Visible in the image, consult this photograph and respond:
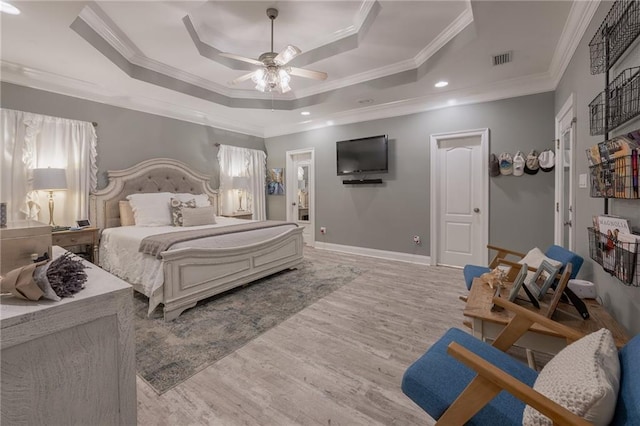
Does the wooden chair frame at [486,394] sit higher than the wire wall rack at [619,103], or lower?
lower

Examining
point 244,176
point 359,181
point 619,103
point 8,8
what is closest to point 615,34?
point 619,103

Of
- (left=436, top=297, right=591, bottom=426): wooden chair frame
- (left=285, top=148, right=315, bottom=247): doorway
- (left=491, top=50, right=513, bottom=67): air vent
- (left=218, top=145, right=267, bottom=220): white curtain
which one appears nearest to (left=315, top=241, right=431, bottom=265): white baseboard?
(left=285, top=148, right=315, bottom=247): doorway

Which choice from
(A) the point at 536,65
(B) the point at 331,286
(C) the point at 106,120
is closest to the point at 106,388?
(B) the point at 331,286

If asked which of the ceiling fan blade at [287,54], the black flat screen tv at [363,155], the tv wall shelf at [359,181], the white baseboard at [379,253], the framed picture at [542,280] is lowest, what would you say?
the white baseboard at [379,253]

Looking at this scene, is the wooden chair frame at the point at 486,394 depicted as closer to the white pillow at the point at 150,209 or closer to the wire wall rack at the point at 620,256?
the wire wall rack at the point at 620,256

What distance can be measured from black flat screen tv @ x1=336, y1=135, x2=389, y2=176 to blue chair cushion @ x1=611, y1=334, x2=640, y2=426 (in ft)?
13.0

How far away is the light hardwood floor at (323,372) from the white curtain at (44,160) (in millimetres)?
3014

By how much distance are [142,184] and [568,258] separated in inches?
202

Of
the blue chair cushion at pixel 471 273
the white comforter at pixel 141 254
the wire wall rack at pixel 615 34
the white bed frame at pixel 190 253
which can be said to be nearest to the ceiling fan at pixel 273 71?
the white comforter at pixel 141 254

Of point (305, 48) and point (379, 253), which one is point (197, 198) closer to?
point (305, 48)

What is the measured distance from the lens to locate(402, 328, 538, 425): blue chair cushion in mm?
1012

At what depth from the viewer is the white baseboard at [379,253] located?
4530mm

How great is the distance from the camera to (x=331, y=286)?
11.5 feet

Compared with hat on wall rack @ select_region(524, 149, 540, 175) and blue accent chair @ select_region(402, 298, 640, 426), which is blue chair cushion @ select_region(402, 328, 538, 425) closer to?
blue accent chair @ select_region(402, 298, 640, 426)
